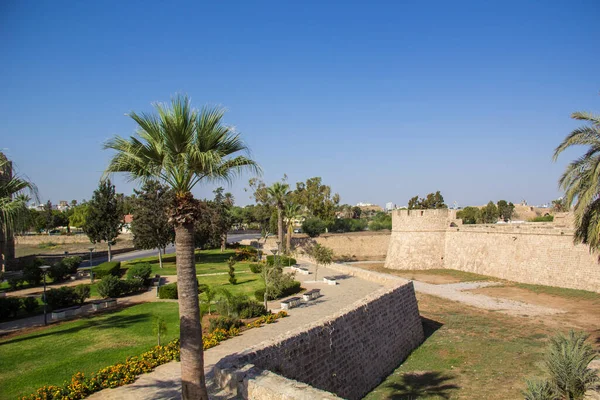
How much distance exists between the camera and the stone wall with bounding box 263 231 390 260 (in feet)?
146

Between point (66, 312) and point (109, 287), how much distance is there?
333 centimetres

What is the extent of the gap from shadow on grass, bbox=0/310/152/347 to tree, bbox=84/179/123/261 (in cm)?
1814

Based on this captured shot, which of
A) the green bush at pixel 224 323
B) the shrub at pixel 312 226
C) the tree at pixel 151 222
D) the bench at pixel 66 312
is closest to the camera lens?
the green bush at pixel 224 323

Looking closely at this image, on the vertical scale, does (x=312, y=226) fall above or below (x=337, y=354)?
above

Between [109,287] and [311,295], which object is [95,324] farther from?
[311,295]

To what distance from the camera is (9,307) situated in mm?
15852

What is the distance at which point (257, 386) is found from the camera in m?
6.70

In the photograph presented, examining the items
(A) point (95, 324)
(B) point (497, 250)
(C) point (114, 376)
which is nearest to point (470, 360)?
(C) point (114, 376)

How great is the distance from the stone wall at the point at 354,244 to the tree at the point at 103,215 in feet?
55.5

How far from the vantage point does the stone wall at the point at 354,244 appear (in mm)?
44500

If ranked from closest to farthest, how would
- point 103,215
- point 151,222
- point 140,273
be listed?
1. point 140,273
2. point 151,222
3. point 103,215

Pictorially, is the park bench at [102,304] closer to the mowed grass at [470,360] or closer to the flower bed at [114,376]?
the flower bed at [114,376]

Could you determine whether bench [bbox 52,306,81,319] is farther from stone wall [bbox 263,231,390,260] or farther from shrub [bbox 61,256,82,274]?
stone wall [bbox 263,231,390,260]

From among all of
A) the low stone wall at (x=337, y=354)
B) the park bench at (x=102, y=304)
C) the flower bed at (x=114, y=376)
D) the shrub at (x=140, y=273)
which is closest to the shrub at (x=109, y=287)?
the shrub at (x=140, y=273)
